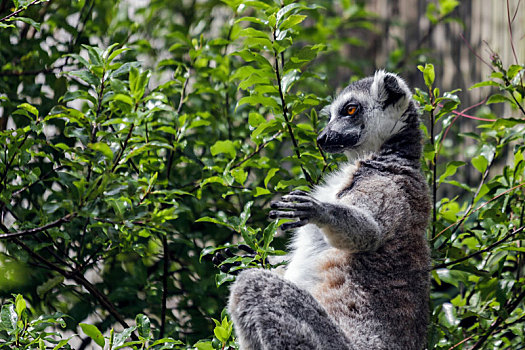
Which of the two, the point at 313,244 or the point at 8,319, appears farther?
the point at 313,244

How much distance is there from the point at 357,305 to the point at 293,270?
538mm

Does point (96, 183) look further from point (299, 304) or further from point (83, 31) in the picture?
point (83, 31)

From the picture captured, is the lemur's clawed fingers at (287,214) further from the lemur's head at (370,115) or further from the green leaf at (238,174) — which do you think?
the lemur's head at (370,115)

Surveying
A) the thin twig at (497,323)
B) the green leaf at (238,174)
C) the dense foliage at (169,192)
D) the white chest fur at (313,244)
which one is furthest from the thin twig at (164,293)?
the thin twig at (497,323)

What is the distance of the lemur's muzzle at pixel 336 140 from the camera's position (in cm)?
394

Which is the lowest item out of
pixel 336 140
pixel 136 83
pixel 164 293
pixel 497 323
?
pixel 497 323

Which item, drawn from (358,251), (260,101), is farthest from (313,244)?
(260,101)

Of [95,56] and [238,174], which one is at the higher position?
[95,56]

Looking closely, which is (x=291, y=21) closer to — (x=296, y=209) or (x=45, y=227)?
(x=296, y=209)

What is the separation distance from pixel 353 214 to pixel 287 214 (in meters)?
0.43

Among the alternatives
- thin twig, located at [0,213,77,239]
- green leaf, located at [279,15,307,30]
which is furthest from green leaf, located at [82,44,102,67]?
green leaf, located at [279,15,307,30]

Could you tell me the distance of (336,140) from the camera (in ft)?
13.1

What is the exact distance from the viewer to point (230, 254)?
3984 millimetres

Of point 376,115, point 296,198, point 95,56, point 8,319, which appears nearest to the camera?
point 8,319
